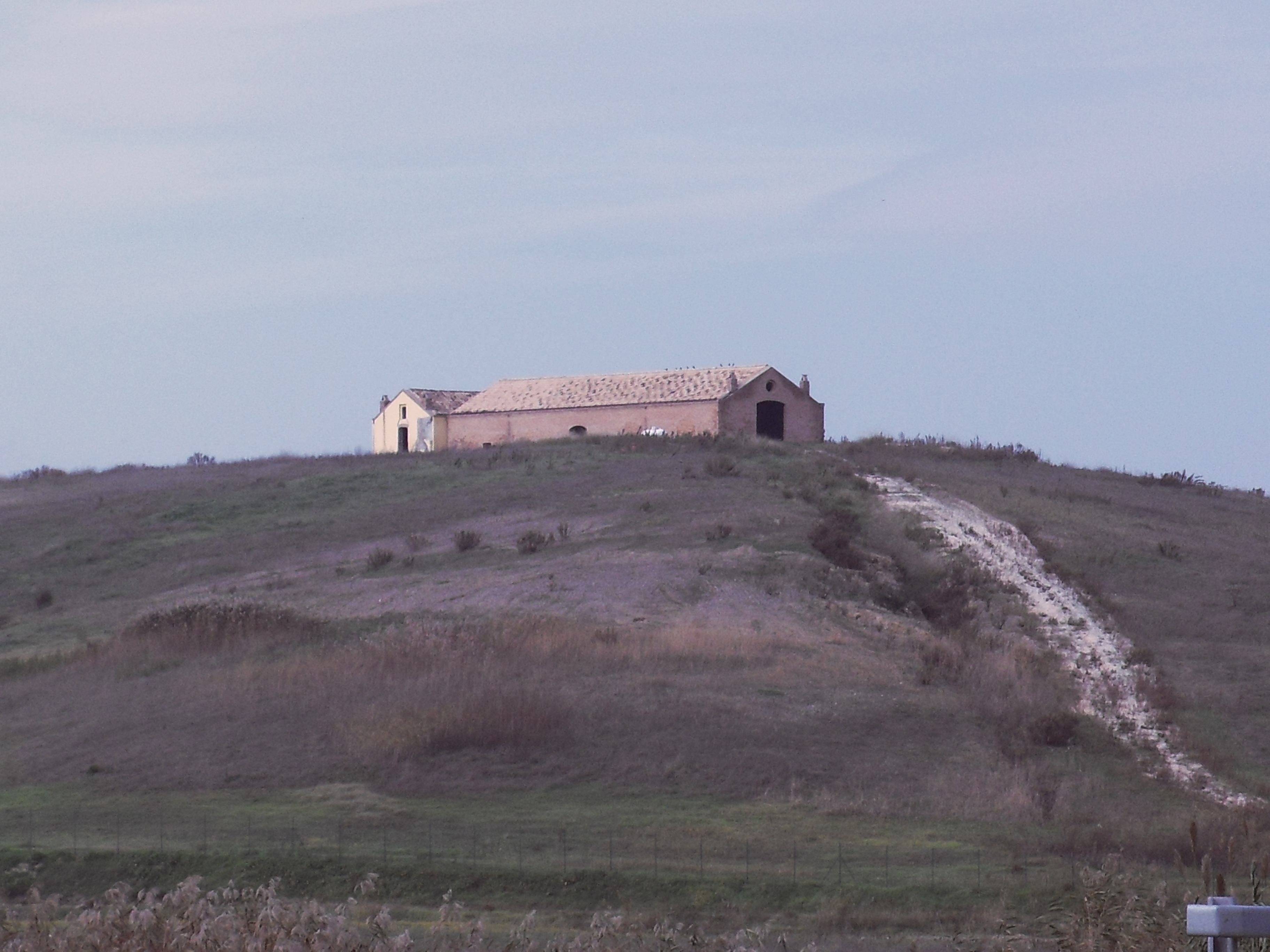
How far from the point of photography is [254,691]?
Result: 2342 centimetres

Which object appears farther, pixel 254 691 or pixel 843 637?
pixel 843 637

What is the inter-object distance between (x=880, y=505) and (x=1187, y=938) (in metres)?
29.3

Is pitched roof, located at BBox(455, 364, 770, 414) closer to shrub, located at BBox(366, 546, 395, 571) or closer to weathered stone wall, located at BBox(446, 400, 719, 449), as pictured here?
weathered stone wall, located at BBox(446, 400, 719, 449)

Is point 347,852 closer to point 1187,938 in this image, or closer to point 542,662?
point 542,662

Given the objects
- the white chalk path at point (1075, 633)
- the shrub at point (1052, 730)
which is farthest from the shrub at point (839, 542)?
the shrub at point (1052, 730)

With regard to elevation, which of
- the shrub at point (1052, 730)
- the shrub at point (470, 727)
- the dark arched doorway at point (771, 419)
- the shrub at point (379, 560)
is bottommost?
the shrub at point (1052, 730)

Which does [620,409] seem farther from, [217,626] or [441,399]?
[217,626]

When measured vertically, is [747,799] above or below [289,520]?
below

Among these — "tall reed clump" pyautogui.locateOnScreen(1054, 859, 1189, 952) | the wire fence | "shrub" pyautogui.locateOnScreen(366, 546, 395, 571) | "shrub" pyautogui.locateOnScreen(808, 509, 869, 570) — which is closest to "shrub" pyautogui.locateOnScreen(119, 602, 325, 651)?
"shrub" pyautogui.locateOnScreen(366, 546, 395, 571)

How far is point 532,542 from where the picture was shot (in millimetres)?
32094

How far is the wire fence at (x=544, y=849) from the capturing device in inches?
613

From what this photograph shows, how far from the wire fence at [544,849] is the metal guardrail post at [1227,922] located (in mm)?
11412

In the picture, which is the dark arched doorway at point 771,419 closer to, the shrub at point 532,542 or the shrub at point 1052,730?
the shrub at point 532,542

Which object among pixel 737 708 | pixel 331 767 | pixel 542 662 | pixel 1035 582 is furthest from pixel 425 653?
pixel 1035 582
